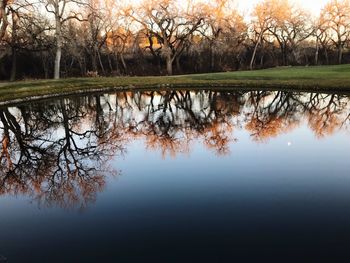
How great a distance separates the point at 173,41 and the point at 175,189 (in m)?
42.8

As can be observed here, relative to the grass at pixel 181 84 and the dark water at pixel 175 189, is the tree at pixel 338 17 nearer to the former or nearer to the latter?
the grass at pixel 181 84

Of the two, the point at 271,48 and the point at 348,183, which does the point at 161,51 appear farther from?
the point at 348,183

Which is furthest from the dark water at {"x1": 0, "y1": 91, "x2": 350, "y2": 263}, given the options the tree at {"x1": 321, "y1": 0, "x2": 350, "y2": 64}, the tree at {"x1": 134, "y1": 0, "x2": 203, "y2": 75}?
the tree at {"x1": 321, "y1": 0, "x2": 350, "y2": 64}

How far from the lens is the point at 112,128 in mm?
15648

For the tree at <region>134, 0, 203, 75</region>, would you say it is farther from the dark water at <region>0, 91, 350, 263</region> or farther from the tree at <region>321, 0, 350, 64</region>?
the dark water at <region>0, 91, 350, 263</region>

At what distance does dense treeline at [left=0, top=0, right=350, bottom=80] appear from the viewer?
145 ft

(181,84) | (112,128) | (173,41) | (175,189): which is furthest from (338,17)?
(175,189)

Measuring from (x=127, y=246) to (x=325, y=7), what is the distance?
6477 centimetres

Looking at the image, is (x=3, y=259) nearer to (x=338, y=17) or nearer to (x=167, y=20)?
(x=167, y=20)

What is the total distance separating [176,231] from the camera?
6566 mm

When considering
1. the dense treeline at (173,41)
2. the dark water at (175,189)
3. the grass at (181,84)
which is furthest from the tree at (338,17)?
the dark water at (175,189)

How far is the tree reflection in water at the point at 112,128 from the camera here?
946 centimetres

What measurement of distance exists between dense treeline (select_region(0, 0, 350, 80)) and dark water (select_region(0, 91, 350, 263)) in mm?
27060

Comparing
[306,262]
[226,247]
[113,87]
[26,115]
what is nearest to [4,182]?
[226,247]
